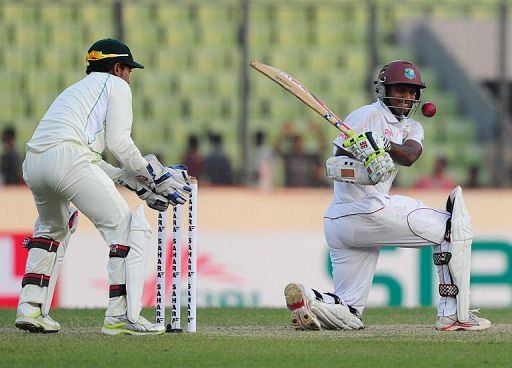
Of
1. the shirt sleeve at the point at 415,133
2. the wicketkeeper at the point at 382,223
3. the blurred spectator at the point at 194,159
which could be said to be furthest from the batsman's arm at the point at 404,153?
the blurred spectator at the point at 194,159

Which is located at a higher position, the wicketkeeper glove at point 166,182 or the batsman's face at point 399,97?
the batsman's face at point 399,97

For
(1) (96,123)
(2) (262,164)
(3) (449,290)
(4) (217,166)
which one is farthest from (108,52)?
(2) (262,164)

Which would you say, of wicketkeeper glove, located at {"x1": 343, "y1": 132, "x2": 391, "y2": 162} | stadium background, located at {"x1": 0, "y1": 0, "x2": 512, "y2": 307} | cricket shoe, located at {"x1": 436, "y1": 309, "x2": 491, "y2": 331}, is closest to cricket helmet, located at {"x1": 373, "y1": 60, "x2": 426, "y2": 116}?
wicketkeeper glove, located at {"x1": 343, "y1": 132, "x2": 391, "y2": 162}

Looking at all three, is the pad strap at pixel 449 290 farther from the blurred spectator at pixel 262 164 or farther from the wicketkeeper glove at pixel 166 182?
the blurred spectator at pixel 262 164

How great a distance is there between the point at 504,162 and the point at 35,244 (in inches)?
330

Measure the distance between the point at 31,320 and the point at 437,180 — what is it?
8.53 metres

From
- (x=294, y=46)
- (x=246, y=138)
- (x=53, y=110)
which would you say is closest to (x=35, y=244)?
(x=53, y=110)

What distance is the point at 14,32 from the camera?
1625cm

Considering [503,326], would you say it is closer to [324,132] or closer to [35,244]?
[35,244]

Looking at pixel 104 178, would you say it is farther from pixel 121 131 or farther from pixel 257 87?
pixel 257 87

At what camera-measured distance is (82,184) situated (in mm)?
7879

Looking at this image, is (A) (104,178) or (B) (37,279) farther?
(B) (37,279)

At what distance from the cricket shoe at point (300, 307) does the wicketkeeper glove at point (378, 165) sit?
32.7 inches

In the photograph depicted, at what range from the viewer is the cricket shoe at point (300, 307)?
8.24 metres
